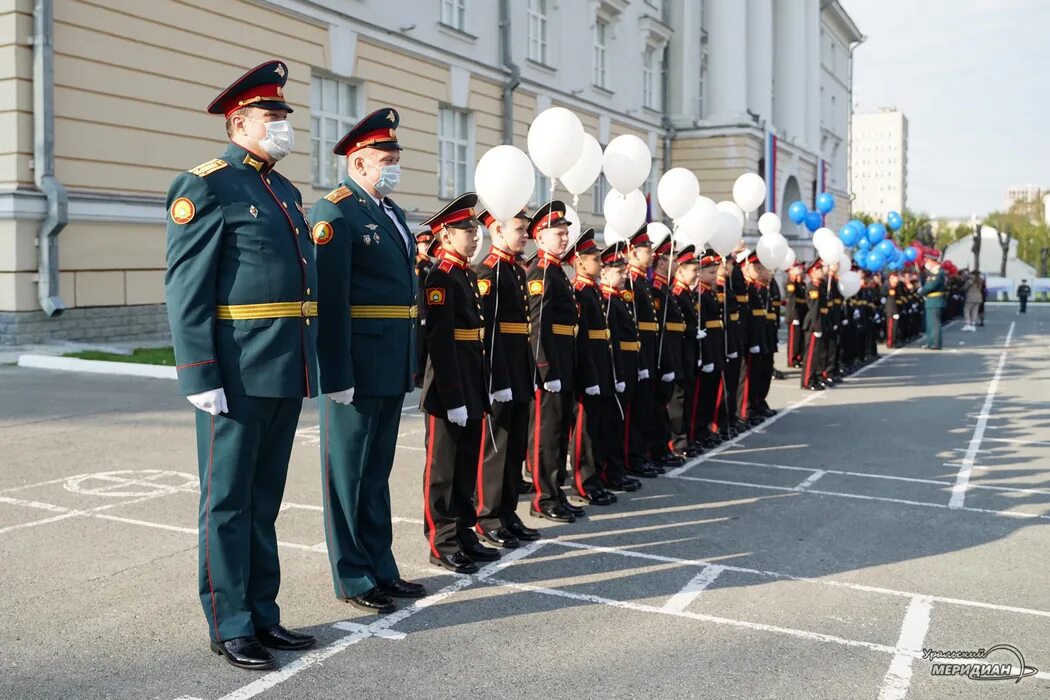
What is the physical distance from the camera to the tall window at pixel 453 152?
21609mm

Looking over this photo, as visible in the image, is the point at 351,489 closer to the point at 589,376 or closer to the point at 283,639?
the point at 283,639

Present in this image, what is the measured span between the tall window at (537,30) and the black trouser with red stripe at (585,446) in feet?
61.2

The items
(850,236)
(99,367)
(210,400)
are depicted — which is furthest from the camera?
(850,236)

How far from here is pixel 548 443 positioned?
7.07m

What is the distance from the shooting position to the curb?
1233cm

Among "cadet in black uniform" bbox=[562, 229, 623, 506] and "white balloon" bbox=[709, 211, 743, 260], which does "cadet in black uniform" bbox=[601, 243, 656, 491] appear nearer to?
"cadet in black uniform" bbox=[562, 229, 623, 506]

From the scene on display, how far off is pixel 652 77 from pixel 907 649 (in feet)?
101

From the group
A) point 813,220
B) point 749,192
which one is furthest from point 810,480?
point 813,220

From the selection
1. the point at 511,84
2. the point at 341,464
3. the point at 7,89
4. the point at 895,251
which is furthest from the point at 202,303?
the point at 895,251

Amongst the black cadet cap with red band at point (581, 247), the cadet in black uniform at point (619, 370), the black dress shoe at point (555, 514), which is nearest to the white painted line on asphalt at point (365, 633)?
the black dress shoe at point (555, 514)

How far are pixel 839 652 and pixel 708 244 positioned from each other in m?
7.28

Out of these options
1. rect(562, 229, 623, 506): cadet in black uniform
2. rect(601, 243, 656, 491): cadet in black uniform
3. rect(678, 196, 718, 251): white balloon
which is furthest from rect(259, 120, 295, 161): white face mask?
rect(678, 196, 718, 251): white balloon

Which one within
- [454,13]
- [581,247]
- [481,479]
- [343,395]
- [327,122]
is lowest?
[481,479]

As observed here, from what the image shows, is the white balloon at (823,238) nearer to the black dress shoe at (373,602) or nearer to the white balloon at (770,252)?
the white balloon at (770,252)
